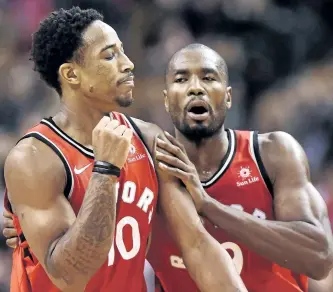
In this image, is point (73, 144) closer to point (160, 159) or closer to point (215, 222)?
point (160, 159)

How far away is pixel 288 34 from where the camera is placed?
7.83 meters

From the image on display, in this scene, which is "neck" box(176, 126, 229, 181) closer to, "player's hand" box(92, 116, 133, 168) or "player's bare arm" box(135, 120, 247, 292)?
"player's bare arm" box(135, 120, 247, 292)

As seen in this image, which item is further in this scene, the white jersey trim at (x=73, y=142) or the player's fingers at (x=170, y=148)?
the player's fingers at (x=170, y=148)

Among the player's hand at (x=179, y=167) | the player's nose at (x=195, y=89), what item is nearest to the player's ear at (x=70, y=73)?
the player's hand at (x=179, y=167)

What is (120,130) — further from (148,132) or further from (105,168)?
(148,132)

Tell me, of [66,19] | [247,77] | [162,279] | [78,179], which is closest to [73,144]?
[78,179]

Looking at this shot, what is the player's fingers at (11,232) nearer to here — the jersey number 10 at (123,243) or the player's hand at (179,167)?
the jersey number 10 at (123,243)

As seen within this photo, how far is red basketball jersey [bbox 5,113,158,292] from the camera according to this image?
3822 mm

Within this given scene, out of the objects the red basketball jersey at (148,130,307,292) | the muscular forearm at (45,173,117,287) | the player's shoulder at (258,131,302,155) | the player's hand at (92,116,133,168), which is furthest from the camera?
the player's shoulder at (258,131,302,155)

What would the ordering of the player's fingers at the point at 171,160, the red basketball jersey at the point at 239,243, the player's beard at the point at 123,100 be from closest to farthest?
the player's beard at the point at 123,100, the player's fingers at the point at 171,160, the red basketball jersey at the point at 239,243

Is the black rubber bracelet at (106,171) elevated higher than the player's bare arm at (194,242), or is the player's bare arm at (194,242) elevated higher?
the black rubber bracelet at (106,171)

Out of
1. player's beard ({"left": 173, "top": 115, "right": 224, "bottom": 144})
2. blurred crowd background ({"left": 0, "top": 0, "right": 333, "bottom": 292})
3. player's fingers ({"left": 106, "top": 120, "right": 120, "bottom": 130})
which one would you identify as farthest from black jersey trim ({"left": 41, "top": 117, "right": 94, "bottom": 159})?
blurred crowd background ({"left": 0, "top": 0, "right": 333, "bottom": 292})

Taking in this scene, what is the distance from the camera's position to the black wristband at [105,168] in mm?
3543

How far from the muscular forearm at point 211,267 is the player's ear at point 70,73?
38.7 inches
